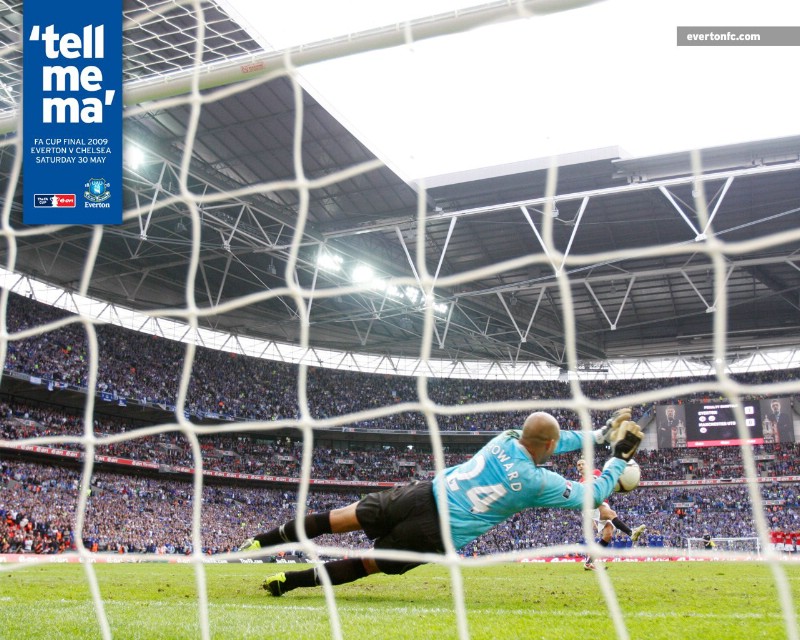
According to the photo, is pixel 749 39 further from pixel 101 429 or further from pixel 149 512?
pixel 101 429

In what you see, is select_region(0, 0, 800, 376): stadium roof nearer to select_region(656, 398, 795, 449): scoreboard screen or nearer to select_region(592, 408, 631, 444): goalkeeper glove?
select_region(656, 398, 795, 449): scoreboard screen

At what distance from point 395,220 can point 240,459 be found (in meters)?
19.5

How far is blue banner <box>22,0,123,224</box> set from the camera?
530cm

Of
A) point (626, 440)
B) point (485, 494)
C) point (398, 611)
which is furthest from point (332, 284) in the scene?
point (626, 440)

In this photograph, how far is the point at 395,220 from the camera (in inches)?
751

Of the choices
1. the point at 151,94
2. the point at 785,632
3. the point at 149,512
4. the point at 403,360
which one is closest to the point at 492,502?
the point at 785,632

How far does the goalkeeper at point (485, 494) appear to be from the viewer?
15.0 ft

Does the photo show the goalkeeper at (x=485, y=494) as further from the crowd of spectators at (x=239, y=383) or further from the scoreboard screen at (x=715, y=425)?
the scoreboard screen at (x=715, y=425)

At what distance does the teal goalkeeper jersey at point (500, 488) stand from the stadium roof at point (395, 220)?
3.96 m

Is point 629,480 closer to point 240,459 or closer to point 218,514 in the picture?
point 218,514

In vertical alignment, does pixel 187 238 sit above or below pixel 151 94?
above

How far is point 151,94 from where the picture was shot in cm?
418

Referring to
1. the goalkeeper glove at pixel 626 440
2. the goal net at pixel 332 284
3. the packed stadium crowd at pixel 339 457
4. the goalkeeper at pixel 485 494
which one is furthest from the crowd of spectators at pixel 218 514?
the goalkeeper glove at pixel 626 440

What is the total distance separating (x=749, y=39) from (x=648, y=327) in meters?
24.7
